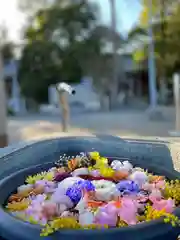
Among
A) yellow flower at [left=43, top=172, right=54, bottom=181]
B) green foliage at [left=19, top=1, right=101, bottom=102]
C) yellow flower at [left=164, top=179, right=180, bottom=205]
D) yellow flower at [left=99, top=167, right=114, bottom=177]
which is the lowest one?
yellow flower at [left=164, top=179, right=180, bottom=205]

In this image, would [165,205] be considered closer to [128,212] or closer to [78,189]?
[128,212]

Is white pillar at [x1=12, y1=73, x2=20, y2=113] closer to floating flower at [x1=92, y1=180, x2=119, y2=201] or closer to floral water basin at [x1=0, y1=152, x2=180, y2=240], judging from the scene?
floral water basin at [x1=0, y1=152, x2=180, y2=240]

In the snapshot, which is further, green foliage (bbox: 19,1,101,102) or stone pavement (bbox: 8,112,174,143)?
green foliage (bbox: 19,1,101,102)

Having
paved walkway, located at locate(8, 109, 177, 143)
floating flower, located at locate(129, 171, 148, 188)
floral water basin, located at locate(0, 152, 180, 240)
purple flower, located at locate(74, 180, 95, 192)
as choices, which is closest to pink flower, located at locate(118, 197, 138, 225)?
floral water basin, located at locate(0, 152, 180, 240)

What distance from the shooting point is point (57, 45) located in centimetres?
1599

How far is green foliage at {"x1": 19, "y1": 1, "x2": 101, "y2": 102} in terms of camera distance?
1582cm

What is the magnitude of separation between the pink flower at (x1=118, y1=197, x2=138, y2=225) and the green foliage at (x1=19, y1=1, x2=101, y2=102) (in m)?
14.1

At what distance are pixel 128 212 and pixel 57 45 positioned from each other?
14.7m

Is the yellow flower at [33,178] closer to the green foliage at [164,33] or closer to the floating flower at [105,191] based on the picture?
the floating flower at [105,191]

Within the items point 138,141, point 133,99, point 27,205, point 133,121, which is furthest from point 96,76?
point 27,205

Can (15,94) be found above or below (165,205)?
below

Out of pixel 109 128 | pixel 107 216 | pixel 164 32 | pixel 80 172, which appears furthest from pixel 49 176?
pixel 164 32

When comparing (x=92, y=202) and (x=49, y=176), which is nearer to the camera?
(x=92, y=202)

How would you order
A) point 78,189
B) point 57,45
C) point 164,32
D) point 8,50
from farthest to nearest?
point 8,50
point 57,45
point 164,32
point 78,189
